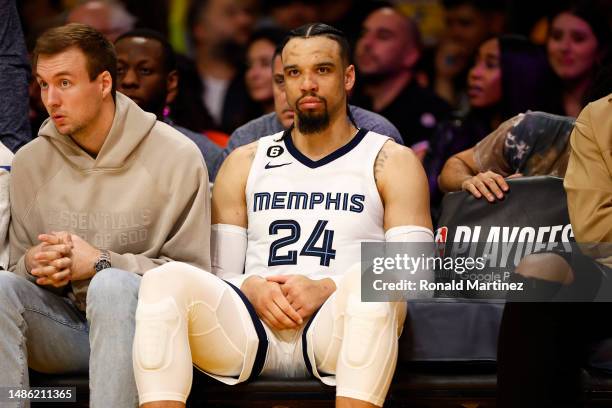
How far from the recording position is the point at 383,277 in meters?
2.85

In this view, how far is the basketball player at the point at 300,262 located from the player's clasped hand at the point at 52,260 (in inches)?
12.5

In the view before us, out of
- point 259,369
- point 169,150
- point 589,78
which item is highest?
point 589,78

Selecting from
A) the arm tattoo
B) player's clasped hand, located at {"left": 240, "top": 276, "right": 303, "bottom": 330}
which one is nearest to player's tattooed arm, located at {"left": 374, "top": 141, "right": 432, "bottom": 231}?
the arm tattoo

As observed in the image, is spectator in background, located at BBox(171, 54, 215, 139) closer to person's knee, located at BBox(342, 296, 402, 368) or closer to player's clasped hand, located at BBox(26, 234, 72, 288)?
player's clasped hand, located at BBox(26, 234, 72, 288)

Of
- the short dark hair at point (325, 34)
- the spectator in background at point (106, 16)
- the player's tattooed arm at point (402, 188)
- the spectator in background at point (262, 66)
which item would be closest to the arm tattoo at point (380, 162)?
the player's tattooed arm at point (402, 188)

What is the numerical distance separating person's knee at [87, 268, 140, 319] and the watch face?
0.12 metres

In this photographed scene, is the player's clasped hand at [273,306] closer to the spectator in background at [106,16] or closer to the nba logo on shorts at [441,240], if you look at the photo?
the nba logo on shorts at [441,240]

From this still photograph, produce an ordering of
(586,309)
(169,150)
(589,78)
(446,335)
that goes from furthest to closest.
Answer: (589,78), (169,150), (446,335), (586,309)

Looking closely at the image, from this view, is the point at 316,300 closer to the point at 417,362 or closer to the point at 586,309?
the point at 417,362

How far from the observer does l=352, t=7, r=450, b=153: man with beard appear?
4.82 meters

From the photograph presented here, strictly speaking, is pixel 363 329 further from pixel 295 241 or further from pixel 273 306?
pixel 295 241

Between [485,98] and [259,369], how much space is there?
2023mm

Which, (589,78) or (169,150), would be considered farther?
(589,78)

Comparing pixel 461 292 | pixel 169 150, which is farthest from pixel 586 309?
pixel 169 150
